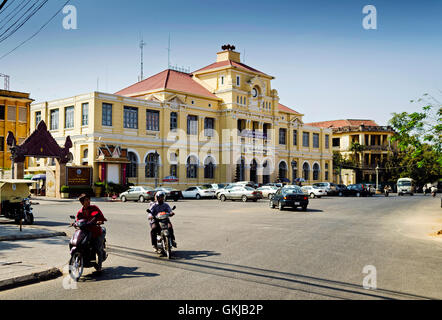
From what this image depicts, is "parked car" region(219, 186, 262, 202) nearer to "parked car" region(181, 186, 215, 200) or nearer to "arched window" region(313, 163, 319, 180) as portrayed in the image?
"parked car" region(181, 186, 215, 200)

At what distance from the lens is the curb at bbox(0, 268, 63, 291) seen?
7.81 metres

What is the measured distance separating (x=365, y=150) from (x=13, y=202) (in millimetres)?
78419

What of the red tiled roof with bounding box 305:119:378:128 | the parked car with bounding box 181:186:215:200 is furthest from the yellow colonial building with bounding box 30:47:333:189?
the red tiled roof with bounding box 305:119:378:128

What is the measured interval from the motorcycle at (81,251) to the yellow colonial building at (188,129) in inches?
1352

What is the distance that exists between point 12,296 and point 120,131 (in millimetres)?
39385

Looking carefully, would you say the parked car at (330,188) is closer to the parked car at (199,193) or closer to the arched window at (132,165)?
the parked car at (199,193)

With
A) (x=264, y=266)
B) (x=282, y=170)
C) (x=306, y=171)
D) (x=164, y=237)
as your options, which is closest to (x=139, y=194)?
(x=164, y=237)

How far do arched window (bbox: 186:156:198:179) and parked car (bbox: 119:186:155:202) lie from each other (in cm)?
1538

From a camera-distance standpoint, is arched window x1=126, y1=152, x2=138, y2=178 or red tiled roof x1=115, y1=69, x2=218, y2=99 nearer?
arched window x1=126, y1=152, x2=138, y2=178
